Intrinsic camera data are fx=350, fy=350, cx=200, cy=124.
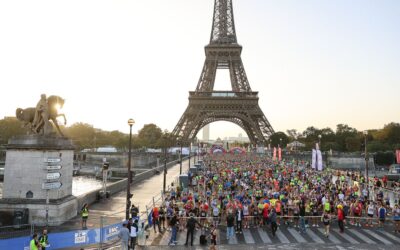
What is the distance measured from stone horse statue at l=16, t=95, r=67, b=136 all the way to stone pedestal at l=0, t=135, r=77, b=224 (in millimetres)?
684

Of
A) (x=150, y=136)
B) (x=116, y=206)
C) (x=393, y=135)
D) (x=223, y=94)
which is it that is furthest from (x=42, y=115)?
(x=150, y=136)

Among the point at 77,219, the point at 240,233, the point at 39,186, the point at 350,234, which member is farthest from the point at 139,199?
the point at 350,234

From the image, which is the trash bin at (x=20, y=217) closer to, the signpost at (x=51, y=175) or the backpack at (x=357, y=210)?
the signpost at (x=51, y=175)

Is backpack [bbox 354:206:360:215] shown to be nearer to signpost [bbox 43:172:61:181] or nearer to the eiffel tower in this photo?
signpost [bbox 43:172:61:181]

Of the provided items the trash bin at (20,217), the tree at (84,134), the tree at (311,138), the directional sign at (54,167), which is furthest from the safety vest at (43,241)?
the tree at (84,134)

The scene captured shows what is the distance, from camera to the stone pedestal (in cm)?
1728

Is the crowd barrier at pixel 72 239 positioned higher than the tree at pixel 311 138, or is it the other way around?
the tree at pixel 311 138

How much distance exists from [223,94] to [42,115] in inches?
2919

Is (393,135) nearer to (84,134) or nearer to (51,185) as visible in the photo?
(84,134)

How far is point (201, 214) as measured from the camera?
704 inches

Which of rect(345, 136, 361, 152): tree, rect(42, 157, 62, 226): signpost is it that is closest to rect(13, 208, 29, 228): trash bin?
rect(42, 157, 62, 226): signpost

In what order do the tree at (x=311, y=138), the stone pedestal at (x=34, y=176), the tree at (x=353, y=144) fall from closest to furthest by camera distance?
the stone pedestal at (x=34, y=176), the tree at (x=353, y=144), the tree at (x=311, y=138)

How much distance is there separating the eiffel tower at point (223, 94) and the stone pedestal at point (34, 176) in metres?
66.1

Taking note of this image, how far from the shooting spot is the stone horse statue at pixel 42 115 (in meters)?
18.5
